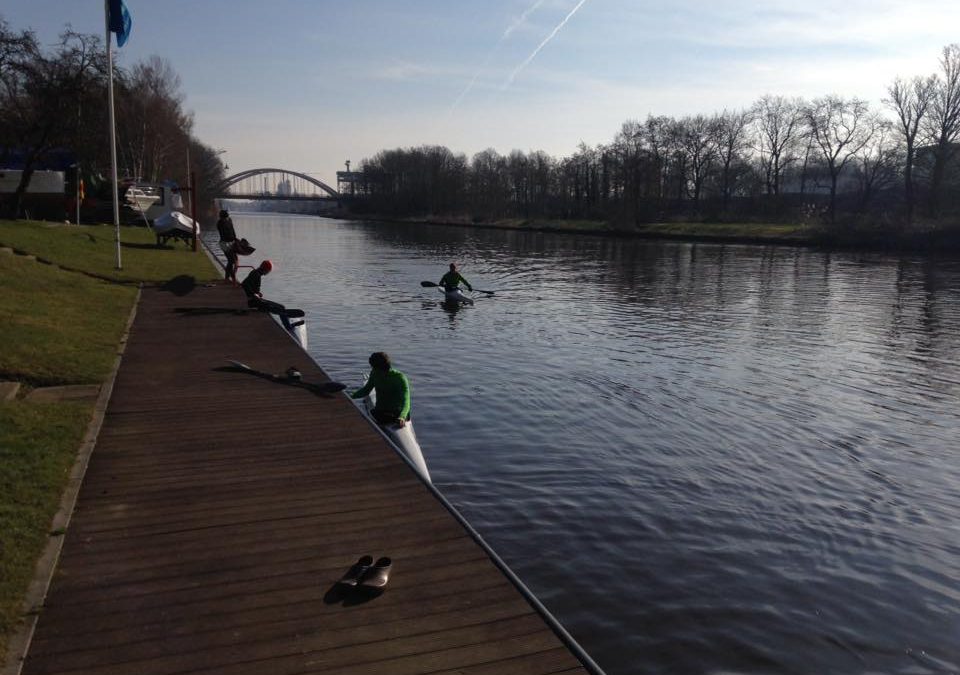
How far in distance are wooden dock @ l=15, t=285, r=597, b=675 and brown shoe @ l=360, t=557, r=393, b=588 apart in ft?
0.34

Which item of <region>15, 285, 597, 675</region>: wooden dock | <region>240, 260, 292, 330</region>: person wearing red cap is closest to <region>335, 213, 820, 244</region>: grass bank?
<region>240, 260, 292, 330</region>: person wearing red cap

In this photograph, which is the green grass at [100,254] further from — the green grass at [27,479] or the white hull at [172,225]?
the green grass at [27,479]

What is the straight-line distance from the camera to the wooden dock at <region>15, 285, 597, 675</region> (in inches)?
192

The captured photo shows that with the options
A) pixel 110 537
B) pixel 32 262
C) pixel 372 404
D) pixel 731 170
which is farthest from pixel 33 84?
pixel 731 170

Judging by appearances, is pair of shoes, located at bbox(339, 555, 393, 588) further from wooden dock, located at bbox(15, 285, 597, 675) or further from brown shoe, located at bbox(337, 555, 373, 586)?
wooden dock, located at bbox(15, 285, 597, 675)

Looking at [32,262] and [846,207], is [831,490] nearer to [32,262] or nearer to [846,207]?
[32,262]

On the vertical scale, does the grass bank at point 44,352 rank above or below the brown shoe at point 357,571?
above

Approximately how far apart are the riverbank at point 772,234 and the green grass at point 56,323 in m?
65.8

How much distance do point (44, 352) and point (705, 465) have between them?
11.9m

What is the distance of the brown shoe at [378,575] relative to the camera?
5633 millimetres

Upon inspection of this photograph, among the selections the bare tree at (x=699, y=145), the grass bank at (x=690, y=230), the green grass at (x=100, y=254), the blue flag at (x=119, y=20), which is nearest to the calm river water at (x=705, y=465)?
the green grass at (x=100, y=254)

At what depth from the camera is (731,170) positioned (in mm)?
103500

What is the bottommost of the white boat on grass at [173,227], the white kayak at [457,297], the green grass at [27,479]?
the green grass at [27,479]

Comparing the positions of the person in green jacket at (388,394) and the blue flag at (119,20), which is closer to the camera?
the person in green jacket at (388,394)
